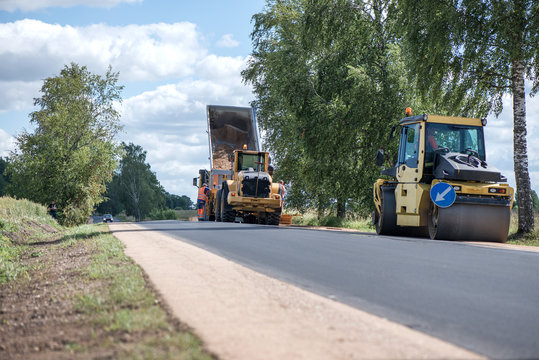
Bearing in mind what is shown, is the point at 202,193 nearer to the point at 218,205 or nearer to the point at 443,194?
the point at 218,205

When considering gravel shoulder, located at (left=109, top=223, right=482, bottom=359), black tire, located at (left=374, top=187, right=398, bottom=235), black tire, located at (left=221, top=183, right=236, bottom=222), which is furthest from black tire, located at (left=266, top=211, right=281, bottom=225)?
gravel shoulder, located at (left=109, top=223, right=482, bottom=359)

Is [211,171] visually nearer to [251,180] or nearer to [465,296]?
[251,180]

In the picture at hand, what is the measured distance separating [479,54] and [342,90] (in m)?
8.84

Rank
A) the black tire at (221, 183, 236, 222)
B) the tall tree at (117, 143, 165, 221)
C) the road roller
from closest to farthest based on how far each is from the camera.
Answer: the road roller
the black tire at (221, 183, 236, 222)
the tall tree at (117, 143, 165, 221)

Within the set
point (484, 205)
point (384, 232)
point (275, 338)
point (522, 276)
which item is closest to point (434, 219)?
point (484, 205)

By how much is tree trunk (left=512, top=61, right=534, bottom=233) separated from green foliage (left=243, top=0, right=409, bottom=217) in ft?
21.5

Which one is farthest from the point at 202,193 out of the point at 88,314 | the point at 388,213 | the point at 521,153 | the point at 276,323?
the point at 276,323

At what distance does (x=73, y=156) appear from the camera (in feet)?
125

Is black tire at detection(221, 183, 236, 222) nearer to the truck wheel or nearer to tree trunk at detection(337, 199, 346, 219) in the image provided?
the truck wheel

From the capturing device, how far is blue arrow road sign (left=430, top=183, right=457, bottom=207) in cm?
1509

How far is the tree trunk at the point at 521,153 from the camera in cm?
1870

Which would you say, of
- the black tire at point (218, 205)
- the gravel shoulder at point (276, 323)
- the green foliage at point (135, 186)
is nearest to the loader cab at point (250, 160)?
the black tire at point (218, 205)

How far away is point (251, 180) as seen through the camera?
26500mm

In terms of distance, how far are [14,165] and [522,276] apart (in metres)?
36.9
